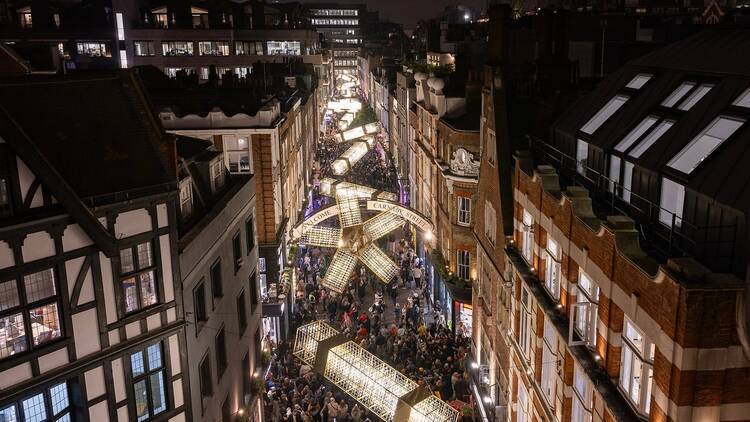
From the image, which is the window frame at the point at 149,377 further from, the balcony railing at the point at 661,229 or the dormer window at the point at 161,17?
the dormer window at the point at 161,17

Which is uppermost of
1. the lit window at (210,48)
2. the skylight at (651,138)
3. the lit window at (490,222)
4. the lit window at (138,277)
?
the lit window at (210,48)

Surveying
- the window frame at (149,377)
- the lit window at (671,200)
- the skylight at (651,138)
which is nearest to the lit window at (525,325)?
the skylight at (651,138)

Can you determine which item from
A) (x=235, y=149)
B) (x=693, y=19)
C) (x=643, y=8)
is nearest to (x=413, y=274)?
(x=235, y=149)

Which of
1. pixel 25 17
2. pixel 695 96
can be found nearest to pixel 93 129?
pixel 695 96

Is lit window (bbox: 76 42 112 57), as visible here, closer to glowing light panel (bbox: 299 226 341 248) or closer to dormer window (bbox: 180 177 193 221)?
glowing light panel (bbox: 299 226 341 248)

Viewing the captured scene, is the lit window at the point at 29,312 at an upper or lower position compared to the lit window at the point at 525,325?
upper

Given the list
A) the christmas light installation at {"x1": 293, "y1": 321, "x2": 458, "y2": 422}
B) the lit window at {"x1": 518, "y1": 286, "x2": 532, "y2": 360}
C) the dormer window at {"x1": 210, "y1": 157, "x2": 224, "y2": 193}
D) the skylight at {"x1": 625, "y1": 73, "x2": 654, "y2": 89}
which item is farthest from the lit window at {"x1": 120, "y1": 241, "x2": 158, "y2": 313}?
the skylight at {"x1": 625, "y1": 73, "x2": 654, "y2": 89}

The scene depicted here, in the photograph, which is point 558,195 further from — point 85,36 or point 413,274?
point 85,36

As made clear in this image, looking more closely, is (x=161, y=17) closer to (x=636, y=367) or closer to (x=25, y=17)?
(x=25, y=17)
